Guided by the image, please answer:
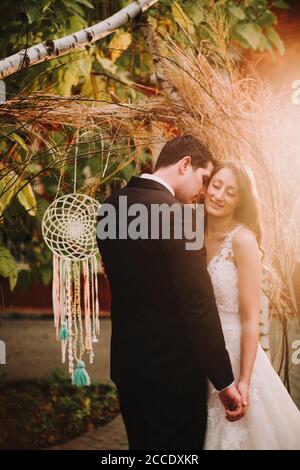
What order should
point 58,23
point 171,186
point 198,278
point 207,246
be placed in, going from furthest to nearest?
point 58,23
point 207,246
point 171,186
point 198,278

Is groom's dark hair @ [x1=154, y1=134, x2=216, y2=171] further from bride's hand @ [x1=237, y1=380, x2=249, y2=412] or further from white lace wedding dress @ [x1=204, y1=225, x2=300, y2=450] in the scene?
bride's hand @ [x1=237, y1=380, x2=249, y2=412]

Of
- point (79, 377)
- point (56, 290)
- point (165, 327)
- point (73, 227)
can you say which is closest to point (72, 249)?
point (73, 227)

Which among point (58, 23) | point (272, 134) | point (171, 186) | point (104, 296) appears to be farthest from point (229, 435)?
point (104, 296)

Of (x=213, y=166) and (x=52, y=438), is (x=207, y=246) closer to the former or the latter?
(x=213, y=166)

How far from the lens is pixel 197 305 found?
90.6 inches

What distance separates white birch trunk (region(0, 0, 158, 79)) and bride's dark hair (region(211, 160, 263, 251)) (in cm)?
98

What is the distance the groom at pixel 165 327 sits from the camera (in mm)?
2318

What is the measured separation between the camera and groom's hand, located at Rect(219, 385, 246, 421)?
243 cm

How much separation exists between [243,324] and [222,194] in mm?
626

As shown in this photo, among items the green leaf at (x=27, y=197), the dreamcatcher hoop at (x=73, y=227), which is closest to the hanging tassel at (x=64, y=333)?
the dreamcatcher hoop at (x=73, y=227)

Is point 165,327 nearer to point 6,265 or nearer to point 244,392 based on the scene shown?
point 244,392

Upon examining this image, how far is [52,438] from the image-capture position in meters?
4.65

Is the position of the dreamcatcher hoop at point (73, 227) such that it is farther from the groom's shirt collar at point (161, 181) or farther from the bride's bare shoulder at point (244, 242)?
the bride's bare shoulder at point (244, 242)

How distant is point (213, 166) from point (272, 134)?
1.24ft
